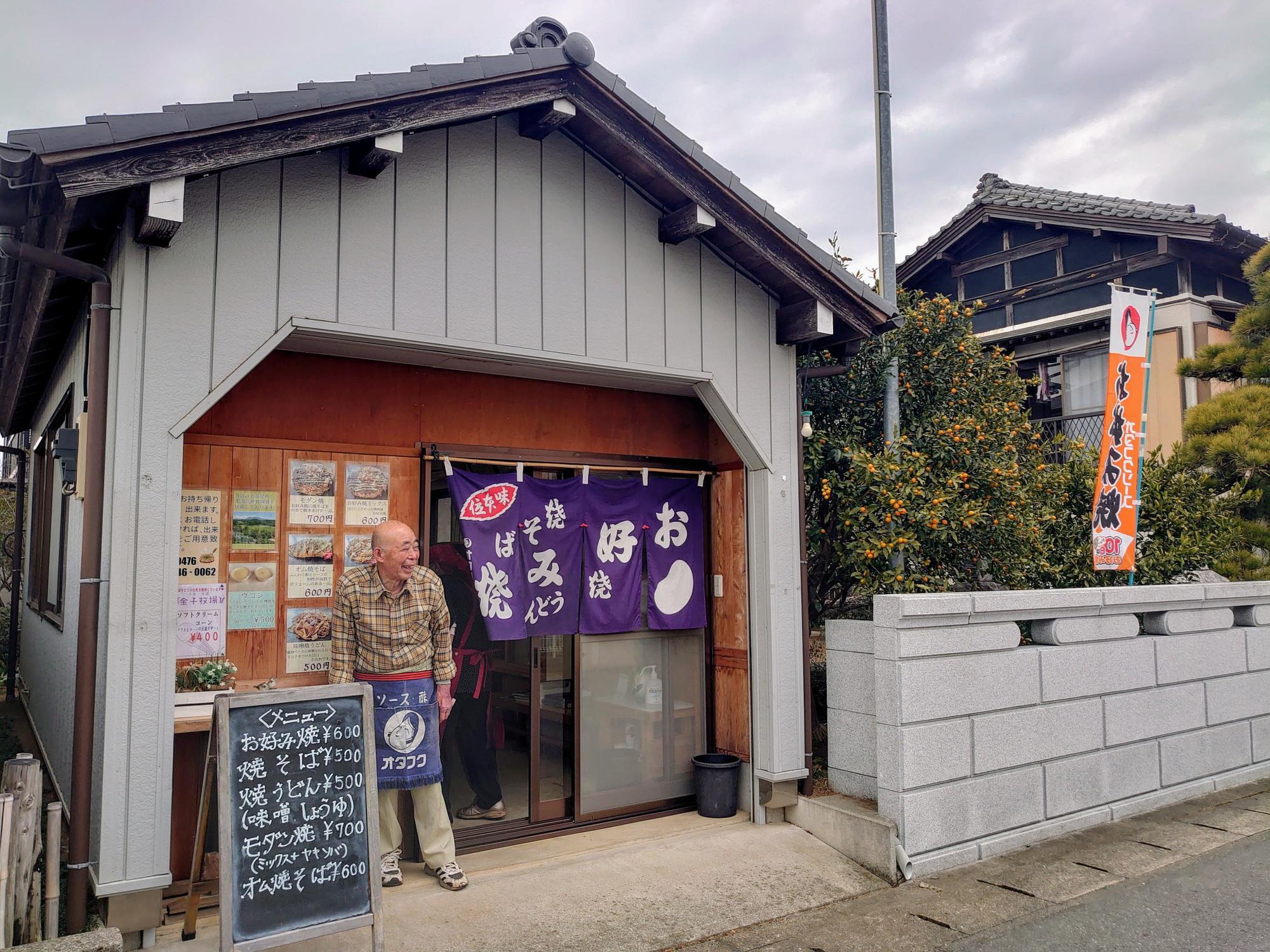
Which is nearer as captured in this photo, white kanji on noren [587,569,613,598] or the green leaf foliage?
white kanji on noren [587,569,613,598]

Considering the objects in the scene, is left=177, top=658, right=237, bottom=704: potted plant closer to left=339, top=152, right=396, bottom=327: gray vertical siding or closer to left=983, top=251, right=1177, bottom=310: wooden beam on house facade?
left=339, top=152, right=396, bottom=327: gray vertical siding

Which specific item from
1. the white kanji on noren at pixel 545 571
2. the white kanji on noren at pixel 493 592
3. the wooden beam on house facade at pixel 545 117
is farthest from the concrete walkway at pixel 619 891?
the wooden beam on house facade at pixel 545 117

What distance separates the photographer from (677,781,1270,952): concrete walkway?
5215mm

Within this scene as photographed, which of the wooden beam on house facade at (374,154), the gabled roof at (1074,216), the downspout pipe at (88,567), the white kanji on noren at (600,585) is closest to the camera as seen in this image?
the downspout pipe at (88,567)

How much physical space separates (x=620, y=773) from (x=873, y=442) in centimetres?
378

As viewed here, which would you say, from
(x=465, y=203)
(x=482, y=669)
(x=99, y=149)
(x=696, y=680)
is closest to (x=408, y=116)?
(x=465, y=203)

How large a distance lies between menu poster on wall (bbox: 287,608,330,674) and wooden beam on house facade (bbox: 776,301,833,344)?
4023 mm

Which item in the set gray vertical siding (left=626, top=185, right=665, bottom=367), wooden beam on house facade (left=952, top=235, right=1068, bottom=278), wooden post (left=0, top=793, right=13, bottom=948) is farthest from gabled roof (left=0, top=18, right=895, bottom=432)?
wooden beam on house facade (left=952, top=235, right=1068, bottom=278)

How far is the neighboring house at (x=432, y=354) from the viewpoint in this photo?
184 inches

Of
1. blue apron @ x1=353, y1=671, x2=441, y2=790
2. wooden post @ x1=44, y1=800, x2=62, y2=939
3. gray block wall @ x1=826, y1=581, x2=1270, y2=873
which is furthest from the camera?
gray block wall @ x1=826, y1=581, x2=1270, y2=873

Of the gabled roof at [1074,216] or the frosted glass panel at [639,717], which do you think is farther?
the gabled roof at [1074,216]

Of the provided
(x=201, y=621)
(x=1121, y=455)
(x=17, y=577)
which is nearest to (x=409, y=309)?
(x=201, y=621)

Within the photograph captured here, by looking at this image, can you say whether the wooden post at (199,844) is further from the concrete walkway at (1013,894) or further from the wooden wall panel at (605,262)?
the wooden wall panel at (605,262)

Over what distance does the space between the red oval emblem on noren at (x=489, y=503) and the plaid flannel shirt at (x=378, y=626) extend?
73 centimetres
